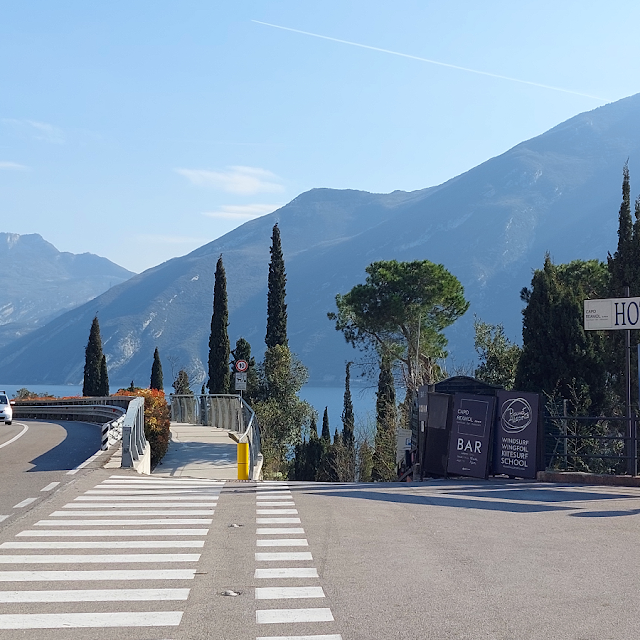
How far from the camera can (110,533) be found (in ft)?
34.4

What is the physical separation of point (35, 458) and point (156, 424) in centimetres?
605

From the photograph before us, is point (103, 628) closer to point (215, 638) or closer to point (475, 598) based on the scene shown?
point (215, 638)

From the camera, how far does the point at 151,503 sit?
42.7 feet

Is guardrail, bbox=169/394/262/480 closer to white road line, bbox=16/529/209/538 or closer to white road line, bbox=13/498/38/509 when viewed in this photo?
white road line, bbox=13/498/38/509

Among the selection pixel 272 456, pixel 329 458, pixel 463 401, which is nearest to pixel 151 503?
pixel 463 401

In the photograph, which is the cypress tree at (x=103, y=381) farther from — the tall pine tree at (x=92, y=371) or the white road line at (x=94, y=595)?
the white road line at (x=94, y=595)

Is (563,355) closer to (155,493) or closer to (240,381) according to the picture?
(240,381)

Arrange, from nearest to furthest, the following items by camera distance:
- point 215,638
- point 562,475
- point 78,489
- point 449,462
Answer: point 215,638
point 78,489
point 562,475
point 449,462

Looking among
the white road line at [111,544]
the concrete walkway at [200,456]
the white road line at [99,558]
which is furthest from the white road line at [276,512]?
the concrete walkway at [200,456]

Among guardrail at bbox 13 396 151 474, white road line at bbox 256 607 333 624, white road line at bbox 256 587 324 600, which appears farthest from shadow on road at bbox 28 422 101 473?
white road line at bbox 256 607 333 624

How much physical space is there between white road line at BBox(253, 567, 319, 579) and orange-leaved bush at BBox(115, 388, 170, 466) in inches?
722

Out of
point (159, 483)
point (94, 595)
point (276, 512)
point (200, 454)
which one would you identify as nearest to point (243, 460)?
point (159, 483)

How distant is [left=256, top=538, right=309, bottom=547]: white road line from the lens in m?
9.70

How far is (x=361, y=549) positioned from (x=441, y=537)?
127 cm
